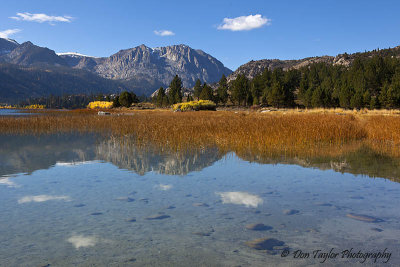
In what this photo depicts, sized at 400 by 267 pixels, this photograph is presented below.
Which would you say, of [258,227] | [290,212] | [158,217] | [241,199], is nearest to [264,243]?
[258,227]

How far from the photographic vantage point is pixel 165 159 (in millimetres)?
10570

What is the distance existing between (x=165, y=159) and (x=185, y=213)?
5364 mm

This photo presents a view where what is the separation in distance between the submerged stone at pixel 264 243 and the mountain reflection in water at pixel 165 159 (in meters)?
4.56

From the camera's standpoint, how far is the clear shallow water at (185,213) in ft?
12.6

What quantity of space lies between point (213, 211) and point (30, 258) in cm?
290

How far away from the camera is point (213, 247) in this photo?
4016 mm

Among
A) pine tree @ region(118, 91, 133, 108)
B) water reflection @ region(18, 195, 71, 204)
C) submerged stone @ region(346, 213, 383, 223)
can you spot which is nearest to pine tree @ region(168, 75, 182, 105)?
pine tree @ region(118, 91, 133, 108)

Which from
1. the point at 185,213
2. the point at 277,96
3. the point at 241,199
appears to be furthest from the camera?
the point at 277,96

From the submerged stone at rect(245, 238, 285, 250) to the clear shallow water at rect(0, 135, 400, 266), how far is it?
10 cm

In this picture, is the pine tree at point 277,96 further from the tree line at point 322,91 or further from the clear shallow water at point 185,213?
the clear shallow water at point 185,213

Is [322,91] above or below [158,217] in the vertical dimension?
above

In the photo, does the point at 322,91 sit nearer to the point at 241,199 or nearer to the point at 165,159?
the point at 165,159

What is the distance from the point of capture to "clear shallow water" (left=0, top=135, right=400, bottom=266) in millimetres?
3852

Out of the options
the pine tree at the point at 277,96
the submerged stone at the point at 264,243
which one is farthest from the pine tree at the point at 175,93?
the submerged stone at the point at 264,243
